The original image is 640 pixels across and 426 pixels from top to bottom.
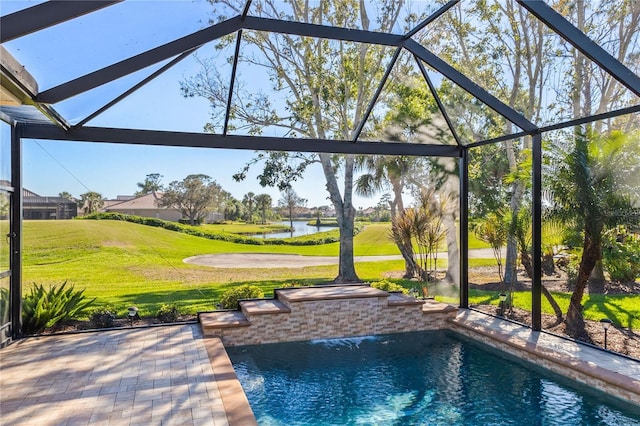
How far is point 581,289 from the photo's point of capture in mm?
7691

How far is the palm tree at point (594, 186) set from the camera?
7273mm

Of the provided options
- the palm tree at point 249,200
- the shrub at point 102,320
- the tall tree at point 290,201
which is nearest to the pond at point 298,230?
the tall tree at point 290,201

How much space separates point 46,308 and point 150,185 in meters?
4.43

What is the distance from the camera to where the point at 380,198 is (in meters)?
12.8

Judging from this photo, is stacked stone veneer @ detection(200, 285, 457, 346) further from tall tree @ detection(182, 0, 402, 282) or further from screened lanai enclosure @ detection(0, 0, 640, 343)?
tall tree @ detection(182, 0, 402, 282)

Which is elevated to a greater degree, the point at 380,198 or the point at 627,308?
the point at 380,198

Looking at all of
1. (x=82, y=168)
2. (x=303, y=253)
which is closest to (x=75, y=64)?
(x=82, y=168)

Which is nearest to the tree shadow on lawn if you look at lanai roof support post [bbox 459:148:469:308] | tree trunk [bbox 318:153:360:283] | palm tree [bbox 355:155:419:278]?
tree trunk [bbox 318:153:360:283]

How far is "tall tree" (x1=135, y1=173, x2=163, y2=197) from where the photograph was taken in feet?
35.7

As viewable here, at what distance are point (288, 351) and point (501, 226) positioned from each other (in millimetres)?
5896

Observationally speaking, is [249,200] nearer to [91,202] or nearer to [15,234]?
[91,202]

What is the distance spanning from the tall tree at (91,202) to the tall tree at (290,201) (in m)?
4.69

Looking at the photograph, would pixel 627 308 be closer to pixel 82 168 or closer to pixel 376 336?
pixel 376 336

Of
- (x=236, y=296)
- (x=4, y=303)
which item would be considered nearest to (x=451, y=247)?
(x=236, y=296)
